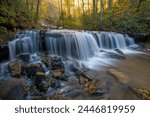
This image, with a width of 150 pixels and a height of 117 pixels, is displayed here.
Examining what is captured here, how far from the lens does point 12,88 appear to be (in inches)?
229

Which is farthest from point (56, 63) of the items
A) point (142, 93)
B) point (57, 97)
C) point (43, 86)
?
point (142, 93)

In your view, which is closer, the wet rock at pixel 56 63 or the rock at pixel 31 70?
the rock at pixel 31 70

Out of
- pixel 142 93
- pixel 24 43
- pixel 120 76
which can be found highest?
pixel 24 43

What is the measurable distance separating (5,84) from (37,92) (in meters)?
1.23

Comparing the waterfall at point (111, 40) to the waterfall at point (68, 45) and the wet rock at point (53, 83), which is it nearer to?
the waterfall at point (68, 45)

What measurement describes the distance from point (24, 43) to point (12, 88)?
346 cm

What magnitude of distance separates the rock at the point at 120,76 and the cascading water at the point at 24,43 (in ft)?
12.1

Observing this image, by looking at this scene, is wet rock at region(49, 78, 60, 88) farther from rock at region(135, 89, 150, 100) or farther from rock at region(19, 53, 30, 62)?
rock at region(135, 89, 150, 100)

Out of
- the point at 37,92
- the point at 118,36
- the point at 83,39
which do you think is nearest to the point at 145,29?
the point at 118,36

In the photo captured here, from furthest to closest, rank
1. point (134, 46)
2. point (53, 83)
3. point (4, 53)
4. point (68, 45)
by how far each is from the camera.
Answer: point (134, 46) < point (68, 45) < point (4, 53) < point (53, 83)

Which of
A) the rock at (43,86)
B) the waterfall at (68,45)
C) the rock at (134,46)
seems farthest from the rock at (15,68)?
the rock at (134,46)

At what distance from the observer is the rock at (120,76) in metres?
6.62

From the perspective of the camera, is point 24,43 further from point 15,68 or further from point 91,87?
point 91,87

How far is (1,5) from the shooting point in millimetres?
10242
